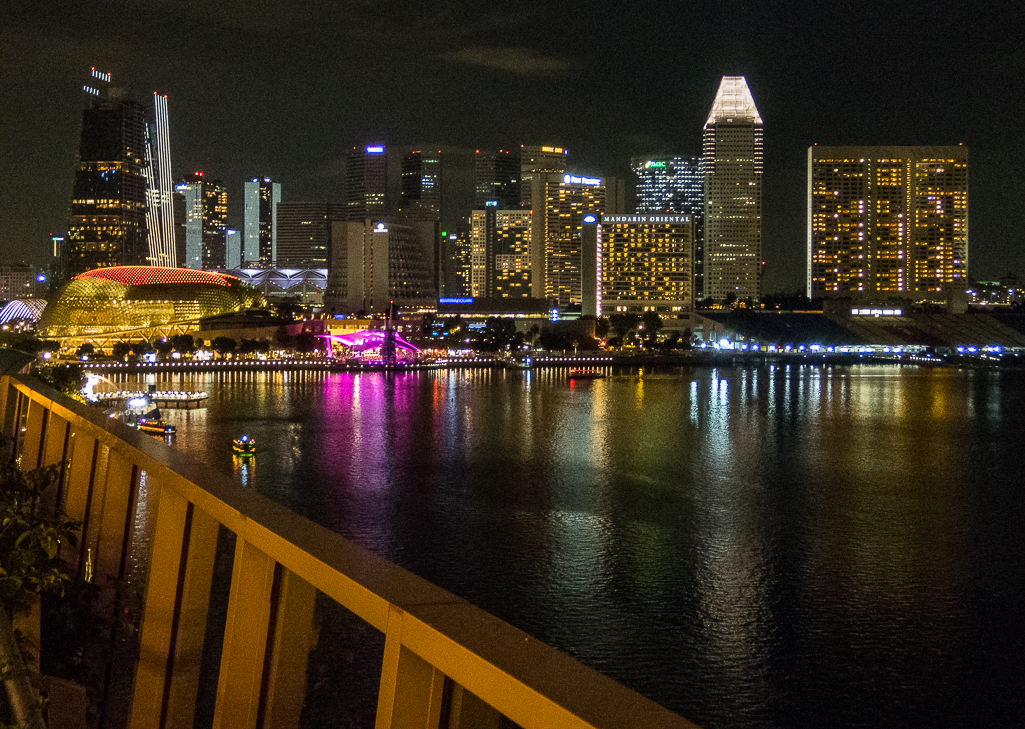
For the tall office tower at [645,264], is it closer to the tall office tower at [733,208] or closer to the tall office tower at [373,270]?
the tall office tower at [373,270]

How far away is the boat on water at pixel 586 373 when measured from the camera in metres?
49.0

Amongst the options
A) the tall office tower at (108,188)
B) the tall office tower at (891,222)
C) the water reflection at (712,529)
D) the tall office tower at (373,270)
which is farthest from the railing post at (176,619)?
the tall office tower at (891,222)

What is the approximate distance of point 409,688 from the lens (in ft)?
4.39

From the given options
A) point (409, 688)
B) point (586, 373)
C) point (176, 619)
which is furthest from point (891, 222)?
point (409, 688)

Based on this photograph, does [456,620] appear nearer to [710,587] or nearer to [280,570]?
[280,570]

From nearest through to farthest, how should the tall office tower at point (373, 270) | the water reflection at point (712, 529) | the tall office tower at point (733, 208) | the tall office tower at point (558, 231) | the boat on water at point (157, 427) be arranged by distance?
the water reflection at point (712, 529) → the boat on water at point (157, 427) → the tall office tower at point (373, 270) → the tall office tower at point (558, 231) → the tall office tower at point (733, 208)

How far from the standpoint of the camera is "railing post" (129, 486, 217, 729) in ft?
6.98

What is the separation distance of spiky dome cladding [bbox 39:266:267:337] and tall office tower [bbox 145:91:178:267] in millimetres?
28392

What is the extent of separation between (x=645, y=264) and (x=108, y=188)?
46.3 metres

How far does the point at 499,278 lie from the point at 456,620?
9888 cm

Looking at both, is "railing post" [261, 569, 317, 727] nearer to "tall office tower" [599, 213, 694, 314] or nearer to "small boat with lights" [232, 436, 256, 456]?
"small boat with lights" [232, 436, 256, 456]

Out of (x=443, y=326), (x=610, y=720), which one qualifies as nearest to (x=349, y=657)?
(x=610, y=720)

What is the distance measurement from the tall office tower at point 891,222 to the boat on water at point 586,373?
147 ft

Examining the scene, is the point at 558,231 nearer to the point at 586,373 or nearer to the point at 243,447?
the point at 586,373
